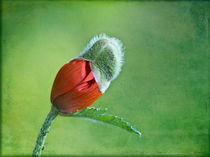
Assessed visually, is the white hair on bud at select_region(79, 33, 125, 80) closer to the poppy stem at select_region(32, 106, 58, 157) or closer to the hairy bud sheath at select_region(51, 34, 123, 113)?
the hairy bud sheath at select_region(51, 34, 123, 113)

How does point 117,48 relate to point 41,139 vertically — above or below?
above

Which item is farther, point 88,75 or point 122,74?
point 122,74

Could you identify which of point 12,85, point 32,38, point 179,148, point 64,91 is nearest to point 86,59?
point 64,91

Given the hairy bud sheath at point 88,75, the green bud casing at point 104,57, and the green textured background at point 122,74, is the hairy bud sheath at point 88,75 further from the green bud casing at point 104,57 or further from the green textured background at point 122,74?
the green textured background at point 122,74

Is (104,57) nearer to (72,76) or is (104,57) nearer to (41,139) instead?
(72,76)

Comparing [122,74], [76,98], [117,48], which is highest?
[117,48]

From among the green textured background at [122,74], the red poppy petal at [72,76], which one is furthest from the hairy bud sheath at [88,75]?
the green textured background at [122,74]

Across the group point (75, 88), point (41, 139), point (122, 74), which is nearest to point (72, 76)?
point (75, 88)

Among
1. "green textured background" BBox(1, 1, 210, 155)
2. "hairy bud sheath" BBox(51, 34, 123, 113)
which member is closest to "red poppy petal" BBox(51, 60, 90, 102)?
"hairy bud sheath" BBox(51, 34, 123, 113)

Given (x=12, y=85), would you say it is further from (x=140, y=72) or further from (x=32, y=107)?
(x=140, y=72)

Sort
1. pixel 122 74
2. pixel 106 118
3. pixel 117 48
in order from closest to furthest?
1. pixel 106 118
2. pixel 117 48
3. pixel 122 74
